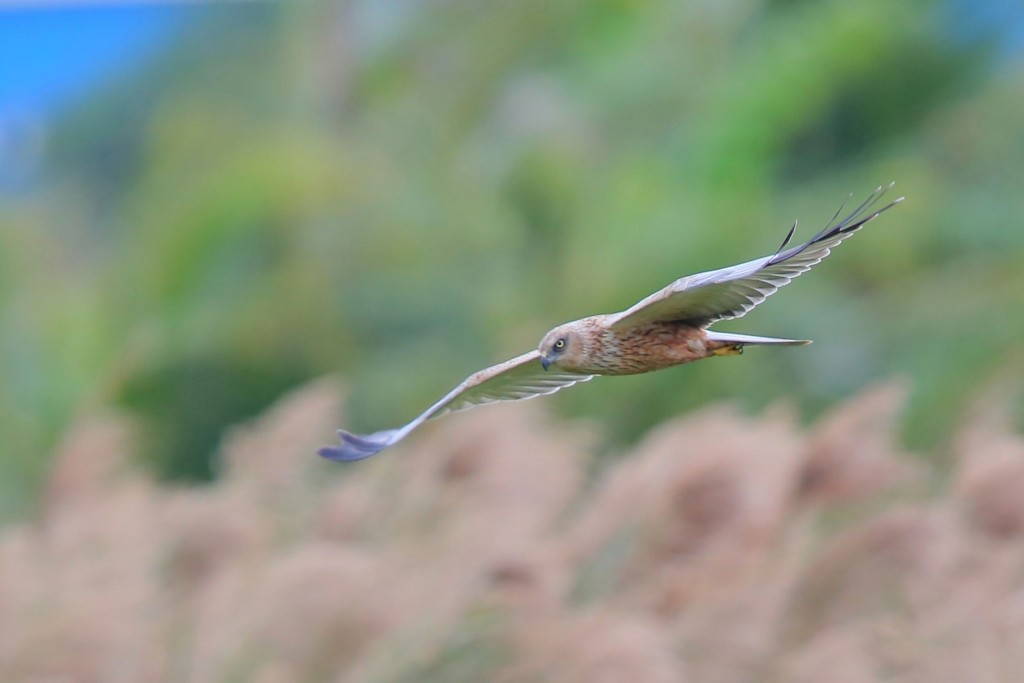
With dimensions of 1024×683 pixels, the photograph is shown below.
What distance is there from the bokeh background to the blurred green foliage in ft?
0.09

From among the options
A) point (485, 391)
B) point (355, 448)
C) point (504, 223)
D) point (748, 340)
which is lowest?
point (748, 340)

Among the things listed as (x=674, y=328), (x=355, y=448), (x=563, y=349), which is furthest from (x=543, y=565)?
(x=674, y=328)

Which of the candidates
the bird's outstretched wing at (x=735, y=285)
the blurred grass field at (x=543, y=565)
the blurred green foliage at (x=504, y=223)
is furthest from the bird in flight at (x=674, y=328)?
the blurred green foliage at (x=504, y=223)

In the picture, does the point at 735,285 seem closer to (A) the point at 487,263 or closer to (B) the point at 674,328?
(B) the point at 674,328

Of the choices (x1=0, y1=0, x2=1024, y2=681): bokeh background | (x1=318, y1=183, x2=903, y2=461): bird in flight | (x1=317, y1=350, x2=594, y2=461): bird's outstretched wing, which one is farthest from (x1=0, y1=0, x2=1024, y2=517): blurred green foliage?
(x1=318, y1=183, x2=903, y2=461): bird in flight

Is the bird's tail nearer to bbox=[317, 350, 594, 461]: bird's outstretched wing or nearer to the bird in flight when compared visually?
the bird in flight

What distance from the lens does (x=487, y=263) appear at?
991cm

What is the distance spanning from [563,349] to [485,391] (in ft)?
1.74

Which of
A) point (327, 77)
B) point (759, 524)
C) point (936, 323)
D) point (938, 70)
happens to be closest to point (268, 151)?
point (327, 77)

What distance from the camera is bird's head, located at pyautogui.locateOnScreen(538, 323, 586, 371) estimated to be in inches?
119

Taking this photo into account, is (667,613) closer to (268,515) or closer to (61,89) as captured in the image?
(268,515)

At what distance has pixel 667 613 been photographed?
5.09m

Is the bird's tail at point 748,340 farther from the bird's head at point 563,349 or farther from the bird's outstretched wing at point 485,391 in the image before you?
the bird's outstretched wing at point 485,391

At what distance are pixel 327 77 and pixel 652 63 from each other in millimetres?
2673
